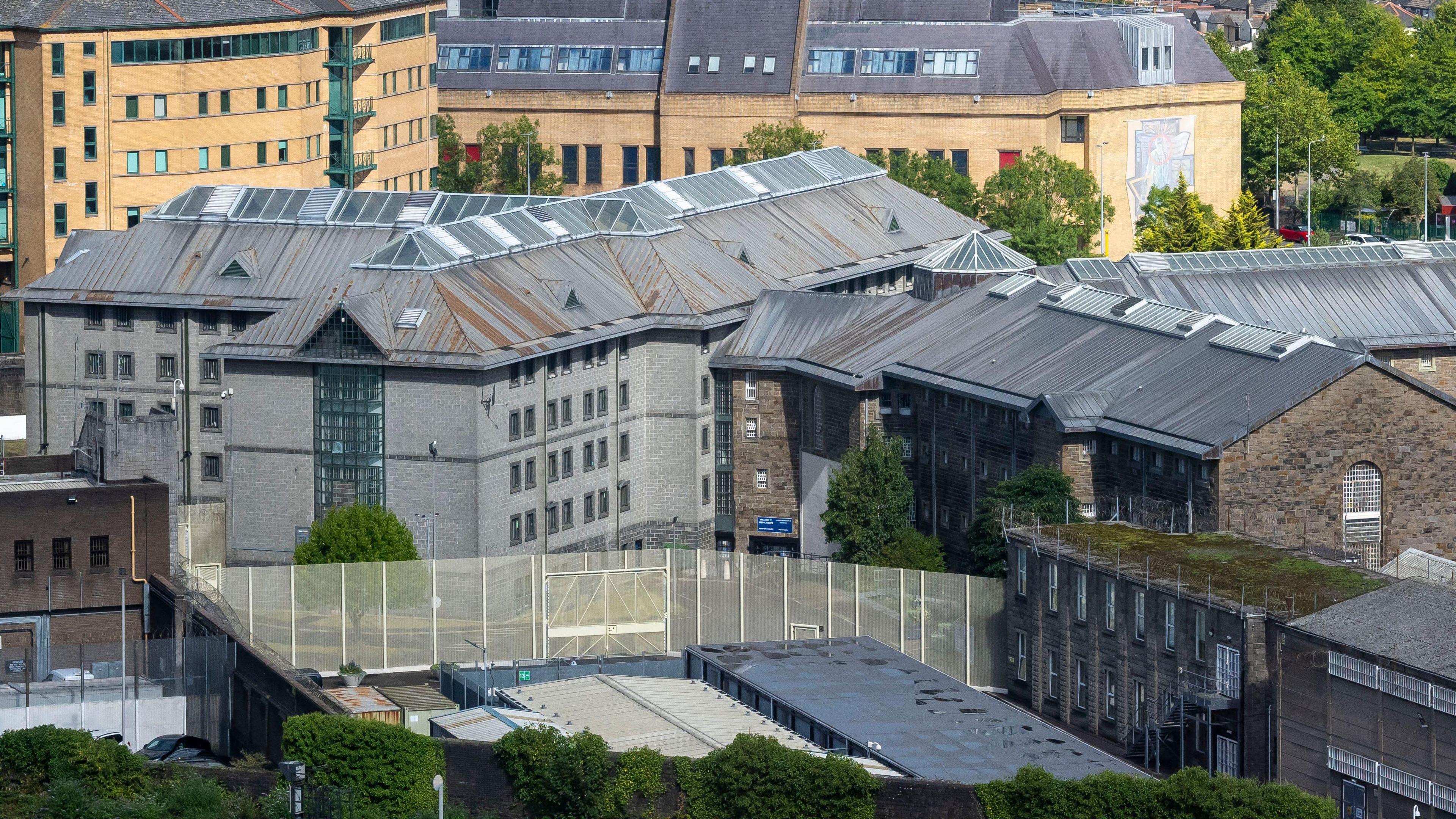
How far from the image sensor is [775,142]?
19238 centimetres

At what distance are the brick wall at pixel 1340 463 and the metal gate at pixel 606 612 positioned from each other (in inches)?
886

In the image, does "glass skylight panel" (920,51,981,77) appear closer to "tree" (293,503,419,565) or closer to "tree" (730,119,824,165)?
"tree" (730,119,824,165)

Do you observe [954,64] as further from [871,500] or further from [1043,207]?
[871,500]

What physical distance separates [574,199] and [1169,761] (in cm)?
5393

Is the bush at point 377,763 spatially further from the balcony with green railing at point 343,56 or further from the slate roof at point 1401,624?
the balcony with green railing at point 343,56

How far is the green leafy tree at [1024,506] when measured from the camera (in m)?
119

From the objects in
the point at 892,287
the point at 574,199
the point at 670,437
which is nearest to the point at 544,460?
the point at 670,437

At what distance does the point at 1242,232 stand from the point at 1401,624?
88404 mm

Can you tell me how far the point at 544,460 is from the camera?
134m

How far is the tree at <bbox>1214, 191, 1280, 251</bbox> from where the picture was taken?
18325 centimetres

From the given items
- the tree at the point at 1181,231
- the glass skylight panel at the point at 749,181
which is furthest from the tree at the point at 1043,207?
the glass skylight panel at the point at 749,181

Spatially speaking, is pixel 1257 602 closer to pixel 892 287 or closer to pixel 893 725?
pixel 893 725

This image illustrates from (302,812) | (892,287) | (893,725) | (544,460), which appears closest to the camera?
(302,812)

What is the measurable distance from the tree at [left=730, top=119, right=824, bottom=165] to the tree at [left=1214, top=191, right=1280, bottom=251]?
24.3 m
